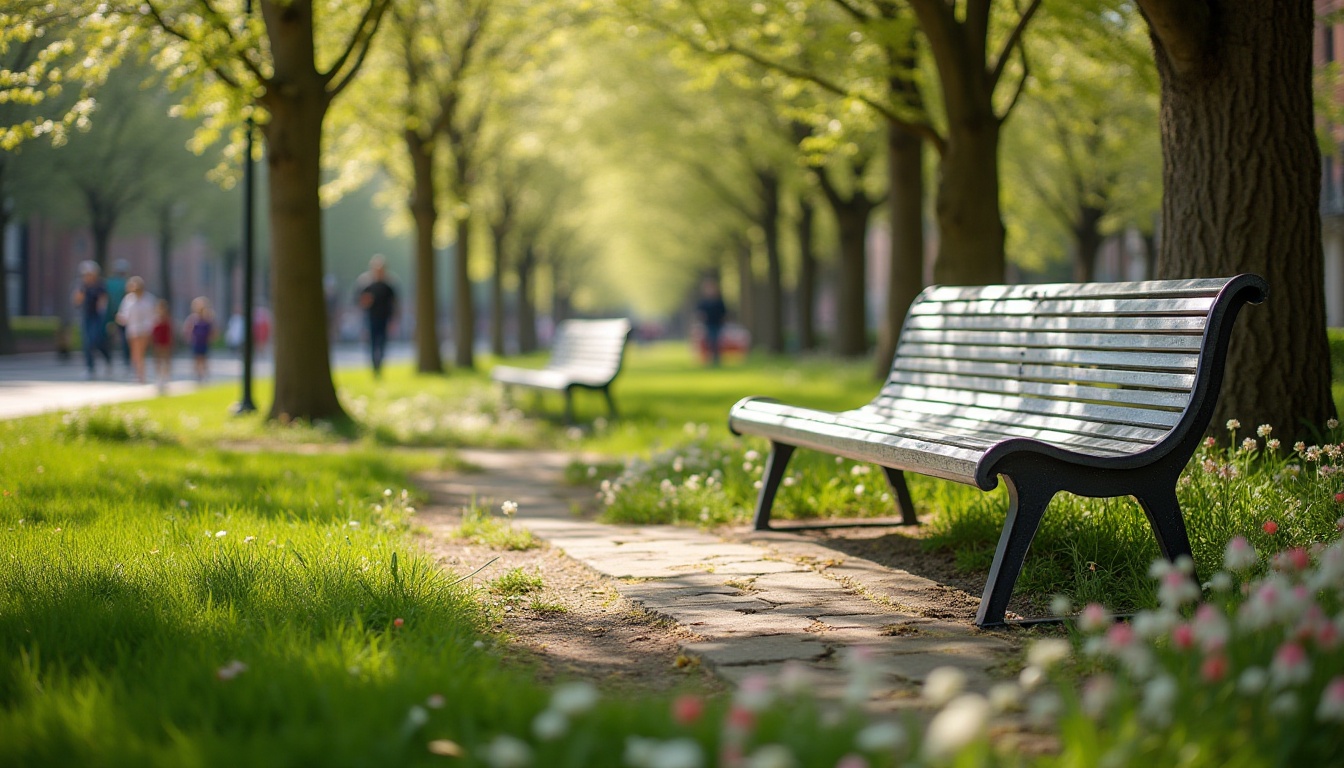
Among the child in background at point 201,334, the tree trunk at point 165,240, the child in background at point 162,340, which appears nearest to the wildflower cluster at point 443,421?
the child in background at point 162,340

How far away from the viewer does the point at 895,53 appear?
11969 mm

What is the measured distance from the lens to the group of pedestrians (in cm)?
1877

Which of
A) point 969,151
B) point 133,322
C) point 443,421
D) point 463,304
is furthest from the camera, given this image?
point 463,304

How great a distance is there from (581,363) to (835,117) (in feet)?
12.1

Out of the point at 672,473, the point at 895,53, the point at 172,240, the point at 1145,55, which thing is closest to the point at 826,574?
the point at 672,473

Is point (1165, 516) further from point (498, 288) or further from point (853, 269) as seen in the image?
point (498, 288)

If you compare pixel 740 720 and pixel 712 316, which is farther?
pixel 712 316

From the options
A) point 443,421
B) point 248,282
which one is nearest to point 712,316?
point 248,282

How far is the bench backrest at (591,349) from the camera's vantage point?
11375 mm

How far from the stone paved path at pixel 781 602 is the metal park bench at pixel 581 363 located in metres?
4.50

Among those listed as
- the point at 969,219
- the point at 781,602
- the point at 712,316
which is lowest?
the point at 781,602

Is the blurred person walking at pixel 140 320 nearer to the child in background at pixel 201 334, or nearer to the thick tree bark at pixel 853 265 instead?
the child in background at pixel 201 334

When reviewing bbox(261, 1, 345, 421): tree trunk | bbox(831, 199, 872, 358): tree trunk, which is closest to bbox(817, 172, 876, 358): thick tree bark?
bbox(831, 199, 872, 358): tree trunk

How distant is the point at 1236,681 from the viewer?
2469 mm
